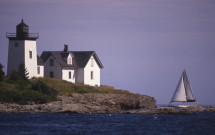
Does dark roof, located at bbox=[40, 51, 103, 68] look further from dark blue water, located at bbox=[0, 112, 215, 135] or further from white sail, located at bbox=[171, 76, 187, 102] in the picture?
dark blue water, located at bbox=[0, 112, 215, 135]

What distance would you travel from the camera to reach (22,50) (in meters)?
71.2

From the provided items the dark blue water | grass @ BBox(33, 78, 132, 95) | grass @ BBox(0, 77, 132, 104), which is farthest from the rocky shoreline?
the dark blue water

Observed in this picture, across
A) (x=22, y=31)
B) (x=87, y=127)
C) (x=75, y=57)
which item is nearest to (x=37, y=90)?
(x=22, y=31)

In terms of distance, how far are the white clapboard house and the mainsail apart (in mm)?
14284

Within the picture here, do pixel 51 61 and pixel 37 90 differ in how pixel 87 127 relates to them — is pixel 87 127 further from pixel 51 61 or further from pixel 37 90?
pixel 51 61

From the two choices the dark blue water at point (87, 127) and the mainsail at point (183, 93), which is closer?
the dark blue water at point (87, 127)

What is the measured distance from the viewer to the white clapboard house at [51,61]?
234 ft

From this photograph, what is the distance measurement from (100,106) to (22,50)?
1524 cm

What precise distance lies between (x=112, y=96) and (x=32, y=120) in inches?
947

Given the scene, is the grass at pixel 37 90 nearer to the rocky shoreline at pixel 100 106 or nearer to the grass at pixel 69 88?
the grass at pixel 69 88

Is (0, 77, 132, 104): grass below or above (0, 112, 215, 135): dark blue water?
above

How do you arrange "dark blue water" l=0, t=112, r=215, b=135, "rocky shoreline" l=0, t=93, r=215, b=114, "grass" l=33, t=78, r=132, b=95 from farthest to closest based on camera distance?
"grass" l=33, t=78, r=132, b=95
"rocky shoreline" l=0, t=93, r=215, b=114
"dark blue water" l=0, t=112, r=215, b=135

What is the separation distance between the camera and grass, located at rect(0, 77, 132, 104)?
6144 centimetres

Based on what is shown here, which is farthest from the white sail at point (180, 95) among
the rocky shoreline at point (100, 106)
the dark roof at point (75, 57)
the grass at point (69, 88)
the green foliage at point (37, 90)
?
the dark roof at point (75, 57)
